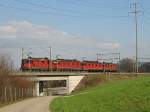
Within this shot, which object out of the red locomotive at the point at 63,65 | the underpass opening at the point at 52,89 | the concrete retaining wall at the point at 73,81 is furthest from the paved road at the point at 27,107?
the concrete retaining wall at the point at 73,81

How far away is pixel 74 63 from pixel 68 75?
7.94 m

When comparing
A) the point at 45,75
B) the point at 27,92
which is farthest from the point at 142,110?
the point at 45,75

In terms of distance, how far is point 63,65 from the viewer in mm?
103188

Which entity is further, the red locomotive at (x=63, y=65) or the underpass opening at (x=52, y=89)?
the underpass opening at (x=52, y=89)

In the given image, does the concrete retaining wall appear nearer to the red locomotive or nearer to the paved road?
the red locomotive

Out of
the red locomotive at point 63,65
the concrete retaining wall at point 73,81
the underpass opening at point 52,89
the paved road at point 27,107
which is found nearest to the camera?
the paved road at point 27,107

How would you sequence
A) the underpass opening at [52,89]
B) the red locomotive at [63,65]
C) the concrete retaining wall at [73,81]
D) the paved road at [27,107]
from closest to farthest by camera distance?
the paved road at [27,107] → the red locomotive at [63,65] → the concrete retaining wall at [73,81] → the underpass opening at [52,89]

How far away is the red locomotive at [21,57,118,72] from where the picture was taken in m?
96.1

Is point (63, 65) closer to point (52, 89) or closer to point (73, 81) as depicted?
point (73, 81)

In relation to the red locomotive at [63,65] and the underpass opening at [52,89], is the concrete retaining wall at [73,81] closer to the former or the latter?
the underpass opening at [52,89]

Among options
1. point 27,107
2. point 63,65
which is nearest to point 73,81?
point 63,65

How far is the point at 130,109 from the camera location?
21.4 meters

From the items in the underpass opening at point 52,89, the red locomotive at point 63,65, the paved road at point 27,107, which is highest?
the red locomotive at point 63,65

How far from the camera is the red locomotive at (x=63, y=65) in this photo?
315 feet
